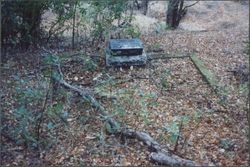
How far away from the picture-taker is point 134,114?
4.75m

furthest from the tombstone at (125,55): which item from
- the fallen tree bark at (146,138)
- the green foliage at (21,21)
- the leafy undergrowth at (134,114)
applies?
the green foliage at (21,21)

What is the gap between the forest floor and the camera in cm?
400

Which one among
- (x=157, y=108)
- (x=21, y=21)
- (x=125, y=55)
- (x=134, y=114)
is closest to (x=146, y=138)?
(x=134, y=114)

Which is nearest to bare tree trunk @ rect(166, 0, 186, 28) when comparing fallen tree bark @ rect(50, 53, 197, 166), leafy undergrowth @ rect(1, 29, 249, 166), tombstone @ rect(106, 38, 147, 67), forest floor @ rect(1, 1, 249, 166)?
forest floor @ rect(1, 1, 249, 166)

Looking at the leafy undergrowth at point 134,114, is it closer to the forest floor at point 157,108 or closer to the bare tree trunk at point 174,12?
the forest floor at point 157,108

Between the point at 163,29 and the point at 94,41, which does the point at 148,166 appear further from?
the point at 163,29

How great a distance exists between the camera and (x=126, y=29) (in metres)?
7.27

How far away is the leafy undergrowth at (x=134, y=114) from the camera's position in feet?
13.1

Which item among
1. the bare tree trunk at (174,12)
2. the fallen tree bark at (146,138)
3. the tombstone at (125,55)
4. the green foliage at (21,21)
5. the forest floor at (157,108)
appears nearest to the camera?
the fallen tree bark at (146,138)

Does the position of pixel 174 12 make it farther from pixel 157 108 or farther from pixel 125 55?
pixel 157 108

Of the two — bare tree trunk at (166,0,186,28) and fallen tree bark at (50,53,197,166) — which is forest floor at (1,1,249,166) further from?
bare tree trunk at (166,0,186,28)

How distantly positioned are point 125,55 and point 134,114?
1.70 m

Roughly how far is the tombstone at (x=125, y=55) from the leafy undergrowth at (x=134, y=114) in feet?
0.37

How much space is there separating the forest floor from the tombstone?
0.39ft
